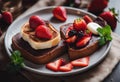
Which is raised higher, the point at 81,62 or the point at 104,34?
the point at 104,34

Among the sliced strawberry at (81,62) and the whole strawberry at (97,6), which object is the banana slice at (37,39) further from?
the whole strawberry at (97,6)

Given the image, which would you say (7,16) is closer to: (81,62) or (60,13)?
(60,13)

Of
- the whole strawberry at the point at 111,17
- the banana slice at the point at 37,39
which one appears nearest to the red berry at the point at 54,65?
the banana slice at the point at 37,39

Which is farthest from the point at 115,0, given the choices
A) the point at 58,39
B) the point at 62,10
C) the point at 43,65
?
the point at 43,65

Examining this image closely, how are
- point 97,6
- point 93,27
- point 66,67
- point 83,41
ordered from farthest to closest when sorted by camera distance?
point 97,6 < point 93,27 < point 83,41 < point 66,67

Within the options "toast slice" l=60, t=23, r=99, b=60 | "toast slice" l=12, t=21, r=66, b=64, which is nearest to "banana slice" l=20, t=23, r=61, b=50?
"toast slice" l=12, t=21, r=66, b=64

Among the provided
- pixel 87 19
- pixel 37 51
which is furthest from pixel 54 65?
pixel 87 19

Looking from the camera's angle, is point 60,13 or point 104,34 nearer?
point 104,34
